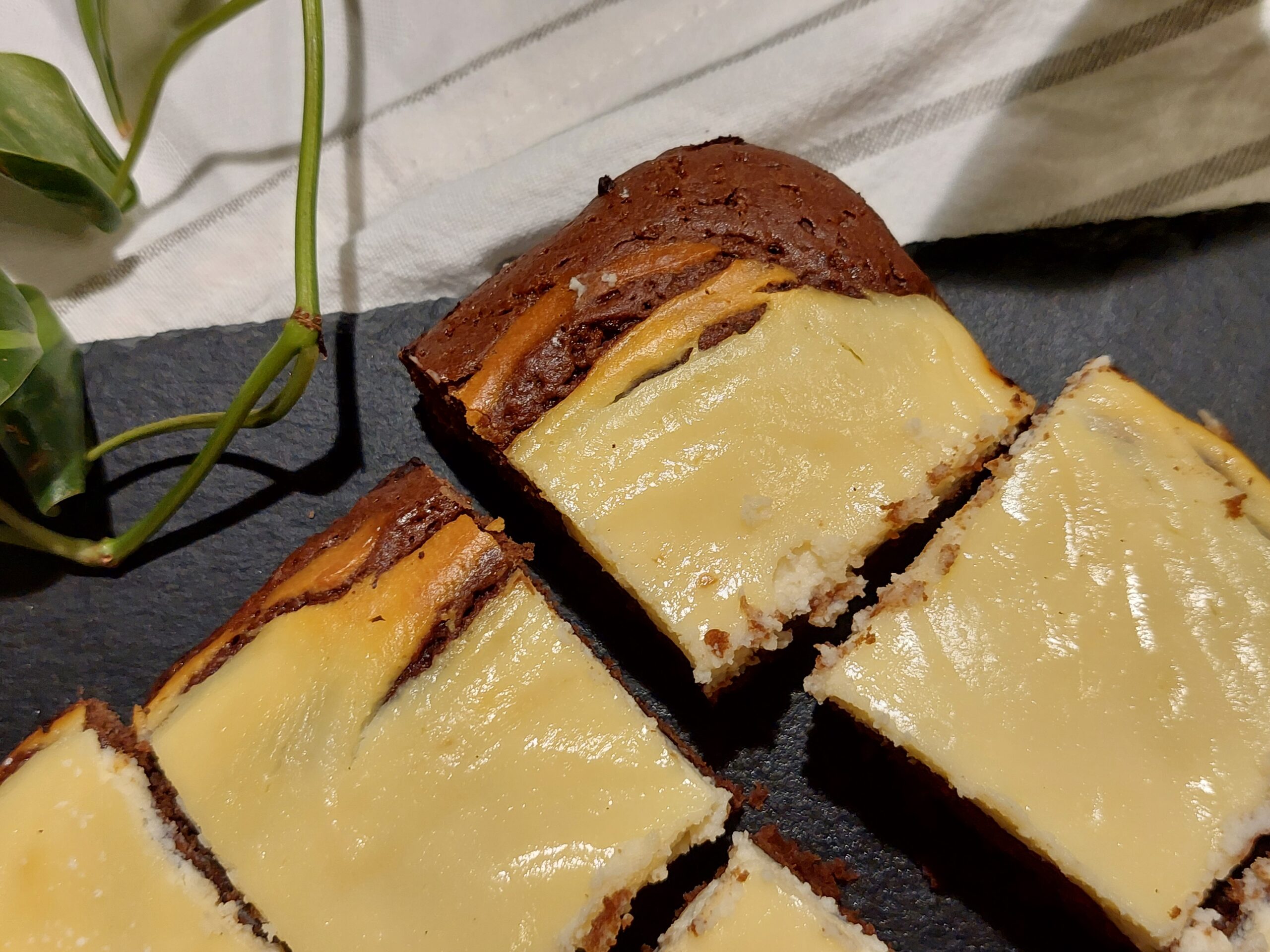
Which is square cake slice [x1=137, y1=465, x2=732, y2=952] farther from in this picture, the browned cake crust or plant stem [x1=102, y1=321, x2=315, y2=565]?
plant stem [x1=102, y1=321, x2=315, y2=565]

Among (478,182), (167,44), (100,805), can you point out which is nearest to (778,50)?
(478,182)

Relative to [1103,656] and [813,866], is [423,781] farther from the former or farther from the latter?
[1103,656]

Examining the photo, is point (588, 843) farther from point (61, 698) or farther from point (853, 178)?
point (853, 178)

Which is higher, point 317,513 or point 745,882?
point 317,513

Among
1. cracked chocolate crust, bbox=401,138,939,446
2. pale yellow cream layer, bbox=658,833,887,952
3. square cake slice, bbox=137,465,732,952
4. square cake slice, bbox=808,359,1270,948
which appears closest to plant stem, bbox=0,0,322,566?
cracked chocolate crust, bbox=401,138,939,446

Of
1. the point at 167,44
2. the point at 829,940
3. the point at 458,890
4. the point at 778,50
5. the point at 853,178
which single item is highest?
the point at 167,44
